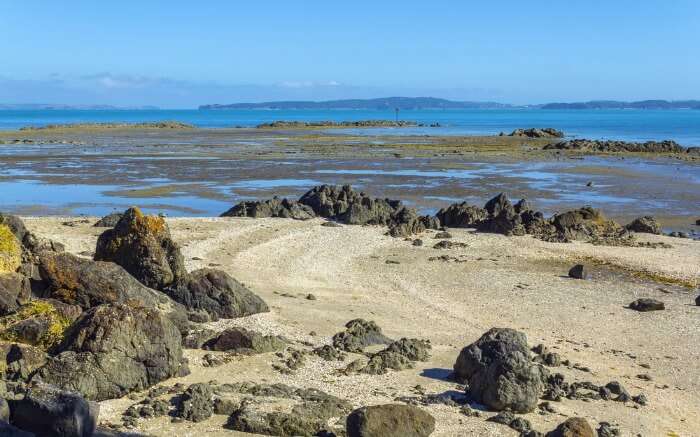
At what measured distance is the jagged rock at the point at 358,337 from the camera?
1428 cm

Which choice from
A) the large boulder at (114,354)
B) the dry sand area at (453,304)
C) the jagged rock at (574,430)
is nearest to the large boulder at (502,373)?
the dry sand area at (453,304)

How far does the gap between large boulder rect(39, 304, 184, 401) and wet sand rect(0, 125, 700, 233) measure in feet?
68.5

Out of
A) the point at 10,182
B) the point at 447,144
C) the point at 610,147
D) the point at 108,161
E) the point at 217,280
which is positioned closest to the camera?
the point at 217,280

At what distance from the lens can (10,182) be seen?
141ft

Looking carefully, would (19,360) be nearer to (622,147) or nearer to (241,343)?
(241,343)

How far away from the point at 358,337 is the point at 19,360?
18.6 feet

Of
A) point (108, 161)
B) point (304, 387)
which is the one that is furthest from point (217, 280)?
point (108, 161)

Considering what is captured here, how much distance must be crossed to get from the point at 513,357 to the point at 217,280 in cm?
642

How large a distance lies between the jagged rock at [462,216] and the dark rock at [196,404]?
19163 mm

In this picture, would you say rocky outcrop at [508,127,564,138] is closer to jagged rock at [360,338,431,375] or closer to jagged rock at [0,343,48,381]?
jagged rock at [360,338,431,375]

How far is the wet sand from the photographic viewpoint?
3603 cm

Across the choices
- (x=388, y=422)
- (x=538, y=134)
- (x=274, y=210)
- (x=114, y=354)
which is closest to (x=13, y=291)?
(x=114, y=354)

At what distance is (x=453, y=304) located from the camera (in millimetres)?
18516

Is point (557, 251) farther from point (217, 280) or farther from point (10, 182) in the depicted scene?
point (10, 182)
